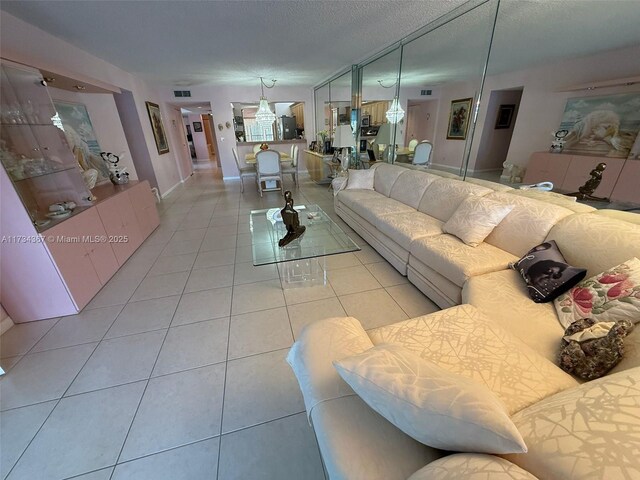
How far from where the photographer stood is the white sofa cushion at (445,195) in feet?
7.47

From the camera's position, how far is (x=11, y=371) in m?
1.55

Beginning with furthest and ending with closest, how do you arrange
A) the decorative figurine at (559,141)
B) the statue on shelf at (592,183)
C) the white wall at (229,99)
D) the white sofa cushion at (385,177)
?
the white wall at (229,99), the decorative figurine at (559,141), the white sofa cushion at (385,177), the statue on shelf at (592,183)

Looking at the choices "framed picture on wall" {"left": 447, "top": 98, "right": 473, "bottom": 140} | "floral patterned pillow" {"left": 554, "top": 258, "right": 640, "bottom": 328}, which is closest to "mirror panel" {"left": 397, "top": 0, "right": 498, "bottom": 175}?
"framed picture on wall" {"left": 447, "top": 98, "right": 473, "bottom": 140}

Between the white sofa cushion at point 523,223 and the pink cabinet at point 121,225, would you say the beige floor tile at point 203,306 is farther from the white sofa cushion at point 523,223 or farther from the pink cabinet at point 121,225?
the white sofa cushion at point 523,223

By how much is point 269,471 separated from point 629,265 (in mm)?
1820

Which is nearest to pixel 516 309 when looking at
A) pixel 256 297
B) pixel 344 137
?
pixel 256 297

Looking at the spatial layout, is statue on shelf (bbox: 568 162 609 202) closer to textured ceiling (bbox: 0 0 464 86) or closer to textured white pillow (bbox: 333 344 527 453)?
textured ceiling (bbox: 0 0 464 86)

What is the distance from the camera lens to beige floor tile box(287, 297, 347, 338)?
6.10ft

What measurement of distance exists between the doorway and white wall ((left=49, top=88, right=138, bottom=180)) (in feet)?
23.7

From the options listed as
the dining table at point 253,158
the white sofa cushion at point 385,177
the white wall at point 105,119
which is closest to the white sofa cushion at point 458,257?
the white sofa cushion at point 385,177

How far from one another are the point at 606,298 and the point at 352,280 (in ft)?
5.12

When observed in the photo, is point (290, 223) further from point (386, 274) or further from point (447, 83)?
point (447, 83)

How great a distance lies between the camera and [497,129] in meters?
6.03

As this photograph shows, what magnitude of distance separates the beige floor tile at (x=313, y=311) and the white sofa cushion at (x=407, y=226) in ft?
2.65
